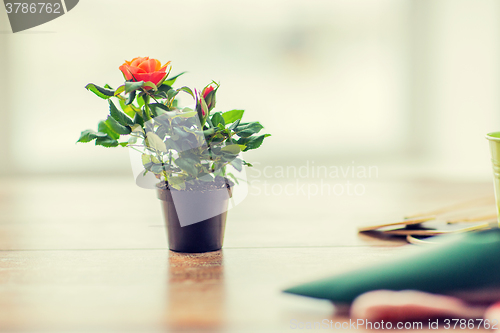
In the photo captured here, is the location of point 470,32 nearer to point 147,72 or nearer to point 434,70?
point 434,70

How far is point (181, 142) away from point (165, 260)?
0.19 meters

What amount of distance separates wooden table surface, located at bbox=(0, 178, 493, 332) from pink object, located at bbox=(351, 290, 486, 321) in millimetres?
46

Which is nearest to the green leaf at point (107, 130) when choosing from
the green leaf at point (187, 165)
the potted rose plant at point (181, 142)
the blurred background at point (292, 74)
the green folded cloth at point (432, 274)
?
the potted rose plant at point (181, 142)

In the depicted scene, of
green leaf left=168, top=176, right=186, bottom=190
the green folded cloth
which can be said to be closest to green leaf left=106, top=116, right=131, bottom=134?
green leaf left=168, top=176, right=186, bottom=190

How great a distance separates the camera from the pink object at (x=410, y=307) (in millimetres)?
442

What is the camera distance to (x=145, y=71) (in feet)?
2.07

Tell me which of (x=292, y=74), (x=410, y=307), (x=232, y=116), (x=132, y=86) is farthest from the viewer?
(x=292, y=74)

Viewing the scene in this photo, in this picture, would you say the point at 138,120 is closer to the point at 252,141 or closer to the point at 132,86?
the point at 132,86

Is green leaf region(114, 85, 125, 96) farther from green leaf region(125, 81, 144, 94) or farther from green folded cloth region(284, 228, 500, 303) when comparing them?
green folded cloth region(284, 228, 500, 303)

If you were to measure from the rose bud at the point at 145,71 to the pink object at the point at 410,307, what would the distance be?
16.6 inches

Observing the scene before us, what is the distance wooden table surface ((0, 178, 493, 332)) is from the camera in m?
0.47

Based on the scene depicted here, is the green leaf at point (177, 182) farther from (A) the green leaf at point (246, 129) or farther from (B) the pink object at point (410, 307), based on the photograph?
(B) the pink object at point (410, 307)

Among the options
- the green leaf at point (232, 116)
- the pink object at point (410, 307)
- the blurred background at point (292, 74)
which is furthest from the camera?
the blurred background at point (292, 74)

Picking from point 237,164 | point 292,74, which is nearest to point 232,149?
point 237,164
